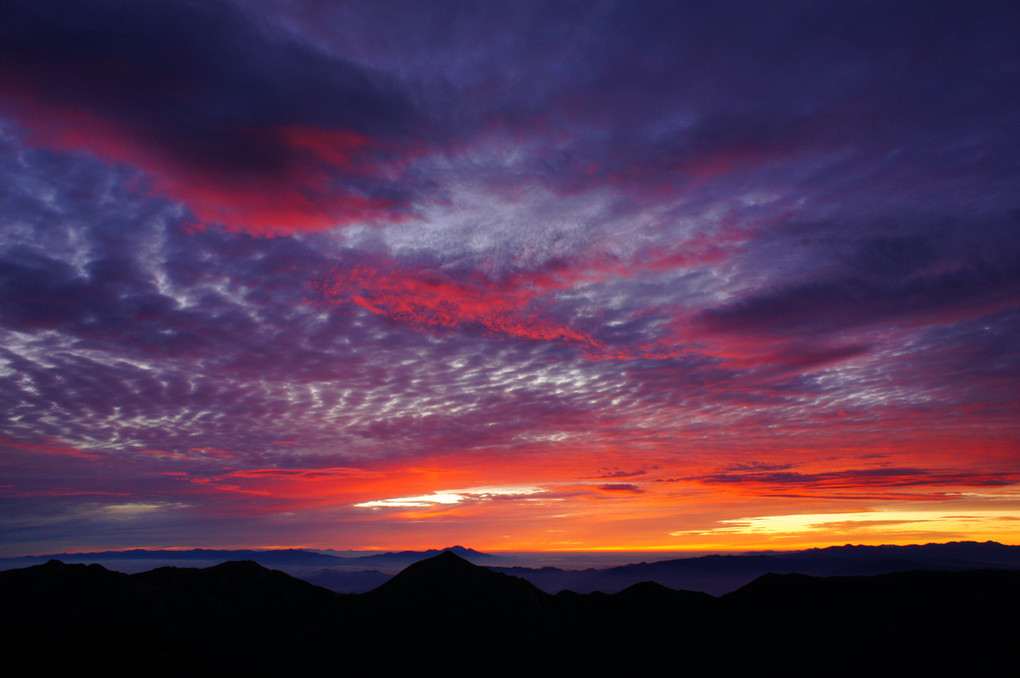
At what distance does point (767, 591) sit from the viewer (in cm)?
10562

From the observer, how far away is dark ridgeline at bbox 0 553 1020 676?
85.1 m

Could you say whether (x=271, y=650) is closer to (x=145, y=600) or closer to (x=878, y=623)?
(x=145, y=600)

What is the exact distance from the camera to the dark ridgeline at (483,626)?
85.1 meters

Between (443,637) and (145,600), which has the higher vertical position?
(145,600)

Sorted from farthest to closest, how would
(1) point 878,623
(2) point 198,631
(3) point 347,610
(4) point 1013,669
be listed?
(3) point 347,610, (2) point 198,631, (1) point 878,623, (4) point 1013,669

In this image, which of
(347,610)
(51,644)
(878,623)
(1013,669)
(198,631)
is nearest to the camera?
(1013,669)

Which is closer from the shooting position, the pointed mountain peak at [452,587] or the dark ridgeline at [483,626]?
the dark ridgeline at [483,626]

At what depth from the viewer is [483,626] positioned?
107 meters

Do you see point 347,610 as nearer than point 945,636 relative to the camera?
No

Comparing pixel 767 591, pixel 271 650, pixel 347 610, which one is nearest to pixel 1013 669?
pixel 767 591

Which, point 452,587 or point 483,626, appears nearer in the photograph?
point 483,626

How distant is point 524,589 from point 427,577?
21349mm

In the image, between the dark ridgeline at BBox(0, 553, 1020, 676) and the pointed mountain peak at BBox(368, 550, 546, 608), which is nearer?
the dark ridgeline at BBox(0, 553, 1020, 676)

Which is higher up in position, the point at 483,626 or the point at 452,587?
the point at 452,587
